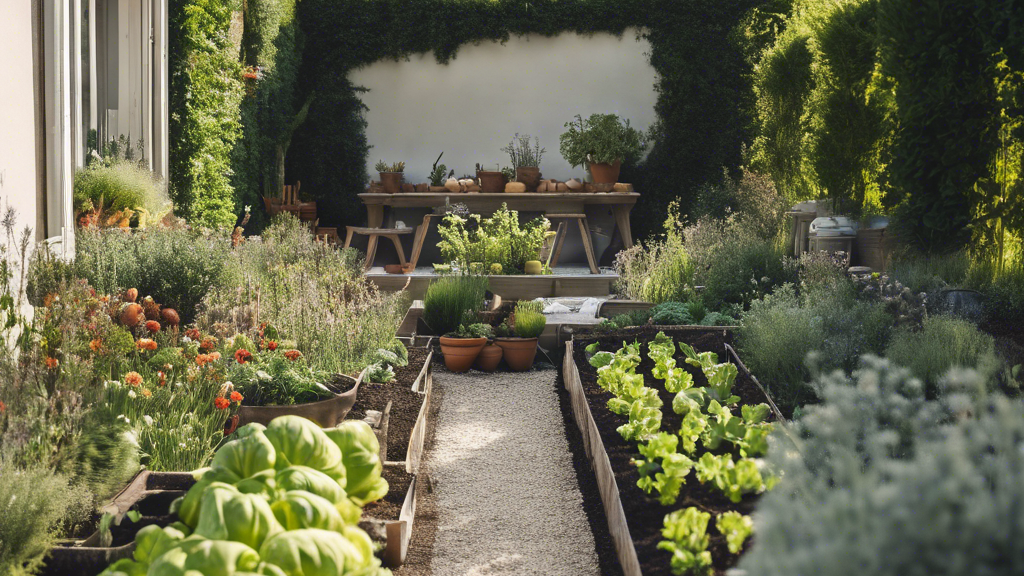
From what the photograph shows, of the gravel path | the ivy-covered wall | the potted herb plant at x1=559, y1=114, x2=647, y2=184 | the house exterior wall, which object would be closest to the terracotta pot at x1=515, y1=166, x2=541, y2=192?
the potted herb plant at x1=559, y1=114, x2=647, y2=184

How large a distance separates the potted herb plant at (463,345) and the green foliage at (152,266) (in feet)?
5.11

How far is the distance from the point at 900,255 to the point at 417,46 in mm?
6844

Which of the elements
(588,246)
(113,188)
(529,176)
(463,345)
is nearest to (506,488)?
(463,345)

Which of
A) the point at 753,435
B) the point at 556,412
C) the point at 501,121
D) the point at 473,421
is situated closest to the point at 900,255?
the point at 556,412

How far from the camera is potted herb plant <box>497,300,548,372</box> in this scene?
5.76m

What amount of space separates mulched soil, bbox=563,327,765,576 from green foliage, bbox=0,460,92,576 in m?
1.39

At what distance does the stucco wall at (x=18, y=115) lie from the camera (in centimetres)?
369

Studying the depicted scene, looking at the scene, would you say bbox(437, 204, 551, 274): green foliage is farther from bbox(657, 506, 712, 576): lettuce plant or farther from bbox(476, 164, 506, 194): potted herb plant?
bbox(657, 506, 712, 576): lettuce plant

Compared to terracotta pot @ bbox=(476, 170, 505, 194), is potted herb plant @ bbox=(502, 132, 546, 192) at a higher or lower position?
higher

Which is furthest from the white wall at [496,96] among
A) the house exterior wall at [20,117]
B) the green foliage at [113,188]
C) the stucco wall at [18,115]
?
the stucco wall at [18,115]

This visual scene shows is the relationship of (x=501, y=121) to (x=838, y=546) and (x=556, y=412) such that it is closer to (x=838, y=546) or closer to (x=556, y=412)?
(x=556, y=412)

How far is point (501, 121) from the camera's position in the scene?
36.4 feet

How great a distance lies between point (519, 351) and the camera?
5.77 metres

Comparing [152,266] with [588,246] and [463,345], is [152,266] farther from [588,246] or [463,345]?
[588,246]
